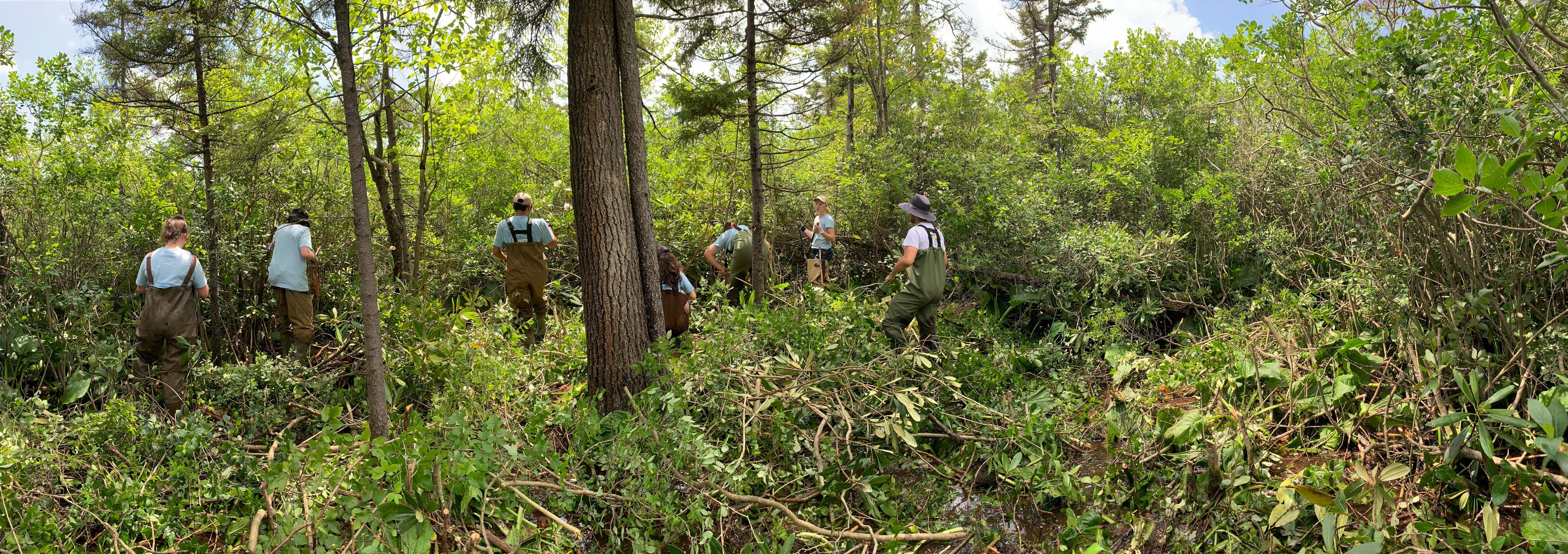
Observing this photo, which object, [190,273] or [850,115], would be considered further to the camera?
[850,115]

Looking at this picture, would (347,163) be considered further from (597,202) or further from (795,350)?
(795,350)

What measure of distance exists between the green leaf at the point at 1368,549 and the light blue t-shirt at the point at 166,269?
7.47 meters

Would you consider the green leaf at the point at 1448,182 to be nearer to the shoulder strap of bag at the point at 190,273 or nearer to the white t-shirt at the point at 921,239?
the white t-shirt at the point at 921,239

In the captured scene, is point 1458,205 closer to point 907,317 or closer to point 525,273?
point 907,317

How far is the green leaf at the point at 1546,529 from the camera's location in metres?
2.96

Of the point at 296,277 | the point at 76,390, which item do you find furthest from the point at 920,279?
the point at 76,390

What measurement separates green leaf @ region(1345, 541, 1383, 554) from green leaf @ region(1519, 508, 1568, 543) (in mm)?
495

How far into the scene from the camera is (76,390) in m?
5.71

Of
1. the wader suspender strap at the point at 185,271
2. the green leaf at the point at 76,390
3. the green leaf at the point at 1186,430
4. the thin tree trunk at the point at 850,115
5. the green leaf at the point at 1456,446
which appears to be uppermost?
the thin tree trunk at the point at 850,115

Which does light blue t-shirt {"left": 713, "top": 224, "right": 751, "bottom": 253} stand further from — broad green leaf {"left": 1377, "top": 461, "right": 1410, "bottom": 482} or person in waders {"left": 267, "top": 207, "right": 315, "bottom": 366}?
broad green leaf {"left": 1377, "top": 461, "right": 1410, "bottom": 482}

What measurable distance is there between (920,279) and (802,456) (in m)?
2.24

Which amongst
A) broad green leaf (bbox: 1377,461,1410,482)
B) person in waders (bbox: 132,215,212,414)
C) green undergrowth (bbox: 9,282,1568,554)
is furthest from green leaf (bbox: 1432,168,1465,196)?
person in waders (bbox: 132,215,212,414)

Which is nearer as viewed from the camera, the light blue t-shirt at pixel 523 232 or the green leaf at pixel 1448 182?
the green leaf at pixel 1448 182

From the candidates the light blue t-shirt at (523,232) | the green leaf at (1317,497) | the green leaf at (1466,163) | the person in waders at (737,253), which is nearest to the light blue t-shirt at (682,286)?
the person in waders at (737,253)
